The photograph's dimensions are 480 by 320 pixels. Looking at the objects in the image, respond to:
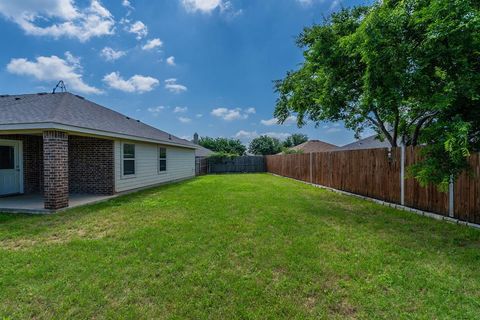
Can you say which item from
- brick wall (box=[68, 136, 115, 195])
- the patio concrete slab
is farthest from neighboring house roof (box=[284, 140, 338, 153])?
the patio concrete slab

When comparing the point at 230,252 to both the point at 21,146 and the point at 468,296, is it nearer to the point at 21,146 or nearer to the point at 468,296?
the point at 468,296

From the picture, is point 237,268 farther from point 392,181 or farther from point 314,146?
point 314,146

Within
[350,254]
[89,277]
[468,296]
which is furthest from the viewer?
[350,254]

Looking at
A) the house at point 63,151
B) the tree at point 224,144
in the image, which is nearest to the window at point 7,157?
the house at point 63,151

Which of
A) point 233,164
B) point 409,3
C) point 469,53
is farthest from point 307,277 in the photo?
point 233,164

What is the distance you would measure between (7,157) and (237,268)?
10260 mm

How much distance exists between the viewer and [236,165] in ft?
89.6

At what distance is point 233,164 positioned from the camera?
27.2 metres

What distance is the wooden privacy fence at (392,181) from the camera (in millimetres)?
5531

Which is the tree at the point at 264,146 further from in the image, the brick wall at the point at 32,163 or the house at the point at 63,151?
the brick wall at the point at 32,163

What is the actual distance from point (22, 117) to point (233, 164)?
20.5 meters

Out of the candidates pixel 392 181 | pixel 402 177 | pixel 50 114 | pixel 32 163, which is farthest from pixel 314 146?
pixel 50 114

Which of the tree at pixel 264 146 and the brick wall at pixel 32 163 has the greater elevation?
the tree at pixel 264 146

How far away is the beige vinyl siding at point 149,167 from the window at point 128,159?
0.18 m
